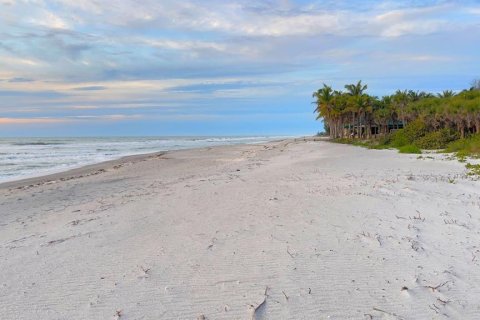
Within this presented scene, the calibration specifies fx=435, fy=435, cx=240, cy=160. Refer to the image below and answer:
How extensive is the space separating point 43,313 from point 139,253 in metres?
1.76

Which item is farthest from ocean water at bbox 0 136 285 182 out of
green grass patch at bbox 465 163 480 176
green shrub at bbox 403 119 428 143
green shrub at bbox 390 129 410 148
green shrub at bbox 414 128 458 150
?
green shrub at bbox 403 119 428 143

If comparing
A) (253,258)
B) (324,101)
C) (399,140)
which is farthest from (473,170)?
(324,101)

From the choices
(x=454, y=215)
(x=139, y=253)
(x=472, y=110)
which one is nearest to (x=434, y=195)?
(x=454, y=215)

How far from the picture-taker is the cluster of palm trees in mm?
36969

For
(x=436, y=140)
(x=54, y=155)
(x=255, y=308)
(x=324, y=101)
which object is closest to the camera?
(x=255, y=308)

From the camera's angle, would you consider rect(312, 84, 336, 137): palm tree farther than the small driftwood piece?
Yes

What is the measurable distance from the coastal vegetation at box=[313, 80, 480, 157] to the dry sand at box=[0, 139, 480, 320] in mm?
15725

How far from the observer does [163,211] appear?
28.5 ft

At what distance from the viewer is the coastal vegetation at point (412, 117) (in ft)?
104

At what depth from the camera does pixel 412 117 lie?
1909 inches

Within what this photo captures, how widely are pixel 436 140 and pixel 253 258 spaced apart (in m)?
30.0

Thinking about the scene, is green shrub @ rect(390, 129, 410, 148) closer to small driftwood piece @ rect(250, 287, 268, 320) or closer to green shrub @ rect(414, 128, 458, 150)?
green shrub @ rect(414, 128, 458, 150)

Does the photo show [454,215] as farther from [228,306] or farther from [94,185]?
[94,185]

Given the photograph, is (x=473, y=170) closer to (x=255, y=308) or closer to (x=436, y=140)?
(x=255, y=308)
